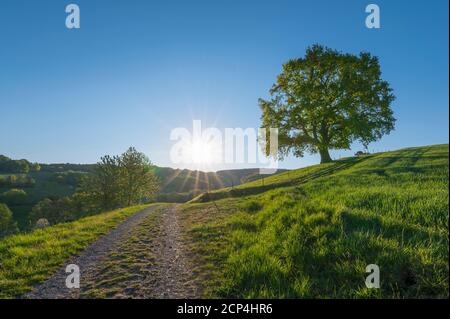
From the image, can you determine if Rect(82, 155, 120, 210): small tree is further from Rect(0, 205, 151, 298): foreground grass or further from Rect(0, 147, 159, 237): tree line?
Rect(0, 205, 151, 298): foreground grass

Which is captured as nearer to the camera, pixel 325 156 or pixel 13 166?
pixel 325 156

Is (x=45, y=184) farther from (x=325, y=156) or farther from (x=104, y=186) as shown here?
(x=325, y=156)

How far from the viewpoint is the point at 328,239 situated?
7.38 meters

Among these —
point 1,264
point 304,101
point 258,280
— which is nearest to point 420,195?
point 258,280

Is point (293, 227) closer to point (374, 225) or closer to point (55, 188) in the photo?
point (374, 225)

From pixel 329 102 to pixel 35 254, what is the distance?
124ft

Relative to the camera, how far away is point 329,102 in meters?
36.2

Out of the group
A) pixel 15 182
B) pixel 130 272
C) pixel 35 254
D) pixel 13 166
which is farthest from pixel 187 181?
pixel 130 272

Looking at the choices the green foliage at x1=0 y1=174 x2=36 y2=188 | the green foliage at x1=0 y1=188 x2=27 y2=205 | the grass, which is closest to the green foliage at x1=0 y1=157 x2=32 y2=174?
the green foliage at x1=0 y1=174 x2=36 y2=188

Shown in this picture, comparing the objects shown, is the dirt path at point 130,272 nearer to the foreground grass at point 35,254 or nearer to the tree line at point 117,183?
the foreground grass at point 35,254

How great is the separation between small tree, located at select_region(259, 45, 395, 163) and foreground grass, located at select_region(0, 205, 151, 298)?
32647mm

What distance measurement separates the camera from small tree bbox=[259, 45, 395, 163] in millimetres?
34750

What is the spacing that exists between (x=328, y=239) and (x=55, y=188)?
14392 centimetres
